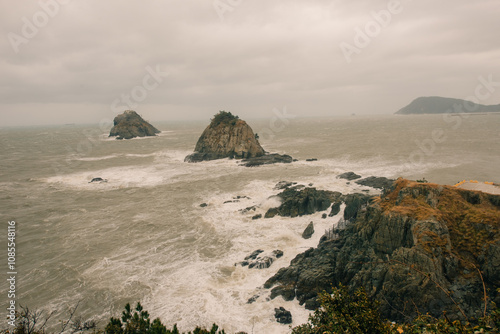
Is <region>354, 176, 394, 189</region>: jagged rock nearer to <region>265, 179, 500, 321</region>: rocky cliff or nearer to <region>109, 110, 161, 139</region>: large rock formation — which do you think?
<region>265, 179, 500, 321</region>: rocky cliff

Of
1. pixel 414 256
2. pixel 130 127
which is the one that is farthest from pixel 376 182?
pixel 130 127

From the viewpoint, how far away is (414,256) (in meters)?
16.0

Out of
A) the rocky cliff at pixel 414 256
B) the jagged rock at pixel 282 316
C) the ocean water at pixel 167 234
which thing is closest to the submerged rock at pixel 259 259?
the ocean water at pixel 167 234

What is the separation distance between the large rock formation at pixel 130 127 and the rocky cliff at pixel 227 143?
270ft

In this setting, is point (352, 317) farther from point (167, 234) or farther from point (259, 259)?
point (167, 234)

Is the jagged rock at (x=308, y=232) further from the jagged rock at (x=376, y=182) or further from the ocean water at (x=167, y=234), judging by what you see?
the jagged rock at (x=376, y=182)

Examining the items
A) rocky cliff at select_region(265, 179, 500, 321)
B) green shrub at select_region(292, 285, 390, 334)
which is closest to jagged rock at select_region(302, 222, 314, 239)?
rocky cliff at select_region(265, 179, 500, 321)

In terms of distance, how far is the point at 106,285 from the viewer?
67.2ft

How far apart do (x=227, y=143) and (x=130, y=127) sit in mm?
92600

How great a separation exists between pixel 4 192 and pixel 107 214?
86.1ft

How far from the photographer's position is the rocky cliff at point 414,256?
48.6 ft

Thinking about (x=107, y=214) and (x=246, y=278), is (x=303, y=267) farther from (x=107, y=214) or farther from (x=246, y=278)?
(x=107, y=214)

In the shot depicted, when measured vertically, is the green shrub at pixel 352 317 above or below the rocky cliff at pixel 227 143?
below

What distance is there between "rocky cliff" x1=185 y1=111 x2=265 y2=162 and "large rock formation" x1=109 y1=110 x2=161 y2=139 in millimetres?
82345
